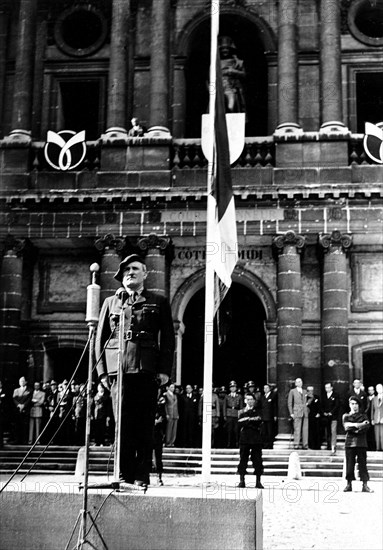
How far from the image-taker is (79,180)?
29406 millimetres

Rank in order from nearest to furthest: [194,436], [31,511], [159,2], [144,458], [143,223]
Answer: [31,511] → [144,458] → [194,436] → [143,223] → [159,2]

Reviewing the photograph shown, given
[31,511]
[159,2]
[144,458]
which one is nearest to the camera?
[31,511]

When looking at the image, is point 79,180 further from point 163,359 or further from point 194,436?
point 163,359

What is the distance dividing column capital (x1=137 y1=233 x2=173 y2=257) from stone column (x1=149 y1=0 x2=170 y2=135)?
3.75m

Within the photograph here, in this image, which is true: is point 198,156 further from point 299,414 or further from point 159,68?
point 299,414

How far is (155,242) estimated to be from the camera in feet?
93.9

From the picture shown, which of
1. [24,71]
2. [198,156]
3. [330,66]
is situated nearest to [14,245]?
[24,71]

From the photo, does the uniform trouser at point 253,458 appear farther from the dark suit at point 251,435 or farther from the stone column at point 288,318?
the stone column at point 288,318

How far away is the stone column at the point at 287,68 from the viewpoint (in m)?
29.4

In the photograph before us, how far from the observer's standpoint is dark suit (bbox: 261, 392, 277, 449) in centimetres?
2611

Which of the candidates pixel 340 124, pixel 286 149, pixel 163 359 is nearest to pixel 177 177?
pixel 286 149

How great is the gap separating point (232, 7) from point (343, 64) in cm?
463

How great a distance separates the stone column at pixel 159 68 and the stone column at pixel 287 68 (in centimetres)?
398

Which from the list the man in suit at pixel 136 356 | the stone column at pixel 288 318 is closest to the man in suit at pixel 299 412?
the stone column at pixel 288 318
